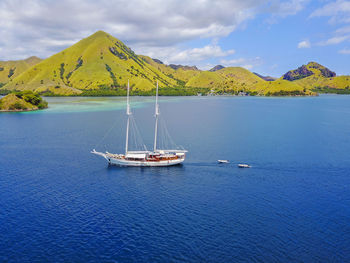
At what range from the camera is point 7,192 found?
7531 cm

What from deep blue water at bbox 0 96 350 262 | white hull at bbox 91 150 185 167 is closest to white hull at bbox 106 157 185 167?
white hull at bbox 91 150 185 167

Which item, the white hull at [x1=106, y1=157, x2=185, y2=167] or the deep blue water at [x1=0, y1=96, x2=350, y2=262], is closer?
the deep blue water at [x1=0, y1=96, x2=350, y2=262]

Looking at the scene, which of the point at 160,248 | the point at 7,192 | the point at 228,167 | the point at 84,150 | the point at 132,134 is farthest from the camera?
the point at 132,134

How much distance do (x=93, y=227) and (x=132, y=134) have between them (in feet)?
291

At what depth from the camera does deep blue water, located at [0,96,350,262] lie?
170 ft

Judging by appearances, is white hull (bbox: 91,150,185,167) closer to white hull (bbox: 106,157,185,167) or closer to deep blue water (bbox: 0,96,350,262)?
white hull (bbox: 106,157,185,167)

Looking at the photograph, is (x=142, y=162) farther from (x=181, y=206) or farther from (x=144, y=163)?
(x=181, y=206)

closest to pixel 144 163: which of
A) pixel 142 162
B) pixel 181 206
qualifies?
pixel 142 162

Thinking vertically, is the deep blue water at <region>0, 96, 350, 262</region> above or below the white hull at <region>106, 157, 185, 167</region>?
below

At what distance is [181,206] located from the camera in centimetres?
6794

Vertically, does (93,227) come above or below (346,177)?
below

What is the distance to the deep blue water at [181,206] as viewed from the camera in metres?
51.8

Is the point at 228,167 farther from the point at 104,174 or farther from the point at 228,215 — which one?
the point at 104,174

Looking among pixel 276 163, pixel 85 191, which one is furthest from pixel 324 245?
pixel 85 191
